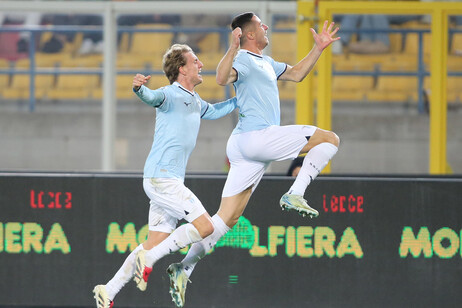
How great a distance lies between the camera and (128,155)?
441 inches

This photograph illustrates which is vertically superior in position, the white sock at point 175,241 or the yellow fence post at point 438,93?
the yellow fence post at point 438,93

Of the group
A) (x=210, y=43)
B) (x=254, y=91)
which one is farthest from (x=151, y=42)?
(x=254, y=91)

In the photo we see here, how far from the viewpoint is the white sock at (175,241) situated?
5.96 meters

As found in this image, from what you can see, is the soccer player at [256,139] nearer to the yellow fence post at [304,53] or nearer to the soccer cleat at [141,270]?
the soccer cleat at [141,270]

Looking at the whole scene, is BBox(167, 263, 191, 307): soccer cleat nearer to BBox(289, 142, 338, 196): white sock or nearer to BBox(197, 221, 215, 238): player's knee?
BBox(197, 221, 215, 238): player's knee

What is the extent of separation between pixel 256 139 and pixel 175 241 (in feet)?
2.79

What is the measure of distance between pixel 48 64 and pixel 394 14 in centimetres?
528

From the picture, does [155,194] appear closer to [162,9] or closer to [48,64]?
[162,9]

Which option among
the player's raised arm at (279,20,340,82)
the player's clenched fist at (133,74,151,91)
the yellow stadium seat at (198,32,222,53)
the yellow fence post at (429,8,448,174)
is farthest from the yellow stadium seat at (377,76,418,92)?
the player's clenched fist at (133,74,151,91)

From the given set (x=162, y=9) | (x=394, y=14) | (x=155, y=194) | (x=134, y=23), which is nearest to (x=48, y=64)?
(x=134, y=23)

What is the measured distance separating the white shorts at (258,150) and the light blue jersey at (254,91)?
7cm

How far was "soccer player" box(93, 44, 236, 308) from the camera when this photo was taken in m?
5.92

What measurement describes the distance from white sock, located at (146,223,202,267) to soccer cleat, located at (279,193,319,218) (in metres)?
0.63

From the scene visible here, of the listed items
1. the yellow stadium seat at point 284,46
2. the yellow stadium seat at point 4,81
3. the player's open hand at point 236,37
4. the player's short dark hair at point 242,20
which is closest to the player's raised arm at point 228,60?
the player's open hand at point 236,37
